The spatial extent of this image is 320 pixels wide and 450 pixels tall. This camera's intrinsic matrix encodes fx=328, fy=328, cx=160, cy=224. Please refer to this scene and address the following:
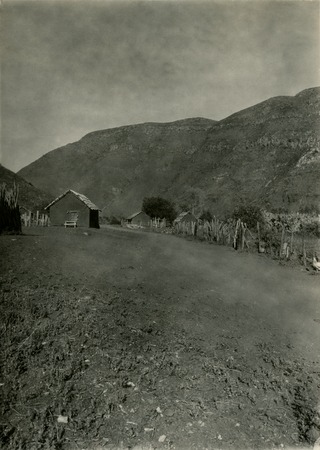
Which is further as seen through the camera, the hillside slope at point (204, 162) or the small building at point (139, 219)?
A: the hillside slope at point (204, 162)

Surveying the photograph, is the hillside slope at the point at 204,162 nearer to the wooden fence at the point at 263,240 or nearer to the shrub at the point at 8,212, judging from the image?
the wooden fence at the point at 263,240

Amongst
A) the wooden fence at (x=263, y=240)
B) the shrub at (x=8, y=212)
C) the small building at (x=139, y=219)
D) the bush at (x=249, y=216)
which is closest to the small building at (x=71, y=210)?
the wooden fence at (x=263, y=240)

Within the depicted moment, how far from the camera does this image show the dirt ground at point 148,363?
13.3 ft

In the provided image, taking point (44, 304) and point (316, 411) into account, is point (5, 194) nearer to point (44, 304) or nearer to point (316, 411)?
point (44, 304)

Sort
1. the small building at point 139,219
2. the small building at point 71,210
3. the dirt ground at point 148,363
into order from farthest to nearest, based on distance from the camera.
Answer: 1. the small building at point 139,219
2. the small building at point 71,210
3. the dirt ground at point 148,363

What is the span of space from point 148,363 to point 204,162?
98.7 meters

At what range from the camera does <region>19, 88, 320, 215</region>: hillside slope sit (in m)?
66.8

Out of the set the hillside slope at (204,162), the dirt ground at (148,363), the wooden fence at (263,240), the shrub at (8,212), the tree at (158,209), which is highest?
the hillside slope at (204,162)

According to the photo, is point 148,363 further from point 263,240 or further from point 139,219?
point 139,219

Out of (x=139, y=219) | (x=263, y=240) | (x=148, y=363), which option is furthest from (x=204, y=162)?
(x=148, y=363)

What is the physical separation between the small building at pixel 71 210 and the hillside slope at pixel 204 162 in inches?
1239

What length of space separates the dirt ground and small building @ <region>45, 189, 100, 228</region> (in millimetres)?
21185

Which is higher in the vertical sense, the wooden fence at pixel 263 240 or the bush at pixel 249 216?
the bush at pixel 249 216

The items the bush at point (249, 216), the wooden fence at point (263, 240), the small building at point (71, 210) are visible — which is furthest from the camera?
the small building at point (71, 210)
